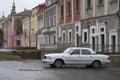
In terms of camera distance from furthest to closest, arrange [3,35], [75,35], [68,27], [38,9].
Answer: [3,35] < [38,9] < [68,27] < [75,35]

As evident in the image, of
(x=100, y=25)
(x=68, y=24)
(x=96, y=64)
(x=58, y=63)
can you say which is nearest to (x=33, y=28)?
(x=68, y=24)

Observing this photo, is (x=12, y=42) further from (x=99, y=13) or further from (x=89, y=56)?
(x=89, y=56)

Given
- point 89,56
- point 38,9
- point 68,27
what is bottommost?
point 89,56

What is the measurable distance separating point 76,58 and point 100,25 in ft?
40.7

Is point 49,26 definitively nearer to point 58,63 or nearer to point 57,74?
point 58,63

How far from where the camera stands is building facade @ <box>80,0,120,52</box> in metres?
40.9

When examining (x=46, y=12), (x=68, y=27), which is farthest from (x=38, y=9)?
(x=68, y=27)

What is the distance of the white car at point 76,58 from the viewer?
33031 mm

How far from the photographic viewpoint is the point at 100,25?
1766 inches

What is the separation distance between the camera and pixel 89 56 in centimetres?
3338

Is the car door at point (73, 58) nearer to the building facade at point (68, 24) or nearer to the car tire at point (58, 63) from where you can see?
the car tire at point (58, 63)

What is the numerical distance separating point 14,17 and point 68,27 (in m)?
69.0

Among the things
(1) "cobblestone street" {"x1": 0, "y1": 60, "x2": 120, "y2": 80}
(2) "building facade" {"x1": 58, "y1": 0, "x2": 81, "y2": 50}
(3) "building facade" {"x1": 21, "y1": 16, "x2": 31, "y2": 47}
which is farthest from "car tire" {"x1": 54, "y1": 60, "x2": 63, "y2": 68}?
(3) "building facade" {"x1": 21, "y1": 16, "x2": 31, "y2": 47}

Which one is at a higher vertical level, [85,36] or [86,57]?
[85,36]
